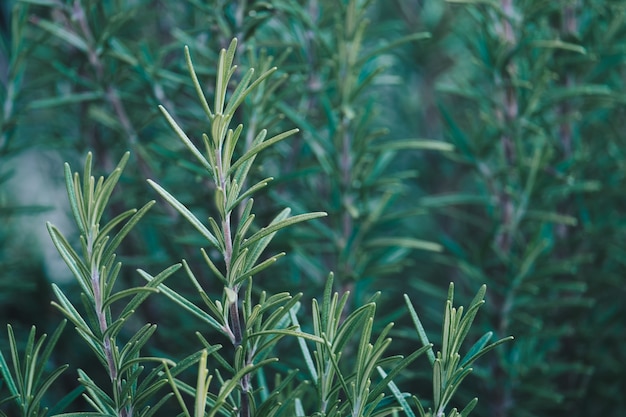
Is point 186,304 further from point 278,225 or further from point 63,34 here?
point 63,34

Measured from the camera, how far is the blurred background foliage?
2.36 ft

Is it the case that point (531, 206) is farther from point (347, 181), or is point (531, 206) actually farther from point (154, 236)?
point (154, 236)

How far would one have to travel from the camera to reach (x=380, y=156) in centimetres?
77

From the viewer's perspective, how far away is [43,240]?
1.24 meters

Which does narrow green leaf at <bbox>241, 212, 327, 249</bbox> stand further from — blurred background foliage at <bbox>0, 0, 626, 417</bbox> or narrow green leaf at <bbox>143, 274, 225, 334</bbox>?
blurred background foliage at <bbox>0, 0, 626, 417</bbox>

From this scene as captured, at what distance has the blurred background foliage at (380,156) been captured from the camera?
2.36ft

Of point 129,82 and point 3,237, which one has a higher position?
point 129,82

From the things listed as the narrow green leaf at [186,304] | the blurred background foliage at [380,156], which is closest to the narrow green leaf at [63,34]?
the blurred background foliage at [380,156]

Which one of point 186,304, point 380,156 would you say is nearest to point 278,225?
point 186,304

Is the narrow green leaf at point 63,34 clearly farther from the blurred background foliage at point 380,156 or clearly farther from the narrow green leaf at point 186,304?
the narrow green leaf at point 186,304

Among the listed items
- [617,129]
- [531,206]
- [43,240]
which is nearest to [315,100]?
[531,206]

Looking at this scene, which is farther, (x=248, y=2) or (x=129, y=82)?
(x=129, y=82)

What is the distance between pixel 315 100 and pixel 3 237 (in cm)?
47

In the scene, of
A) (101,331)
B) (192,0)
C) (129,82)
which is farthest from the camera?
(129,82)
